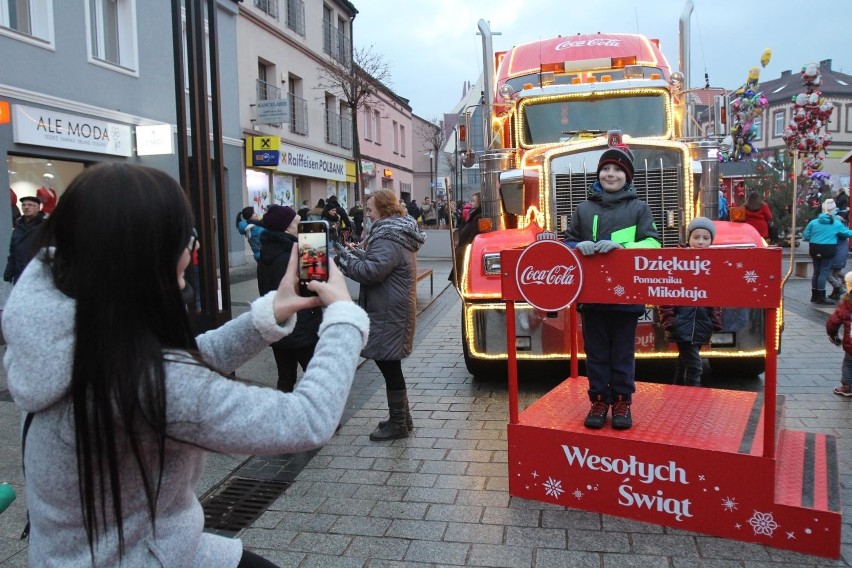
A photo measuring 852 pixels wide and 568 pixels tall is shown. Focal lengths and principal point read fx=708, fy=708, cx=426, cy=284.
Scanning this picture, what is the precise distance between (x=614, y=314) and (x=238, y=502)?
8.07 feet

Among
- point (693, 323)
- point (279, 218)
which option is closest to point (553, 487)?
point (693, 323)

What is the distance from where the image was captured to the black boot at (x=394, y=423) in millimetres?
5082

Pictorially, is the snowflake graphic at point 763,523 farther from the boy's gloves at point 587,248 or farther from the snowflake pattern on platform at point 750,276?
the boy's gloves at point 587,248

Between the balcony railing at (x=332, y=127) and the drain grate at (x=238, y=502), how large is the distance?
75.7ft

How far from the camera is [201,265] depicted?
260 inches

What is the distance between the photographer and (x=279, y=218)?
5.13 meters

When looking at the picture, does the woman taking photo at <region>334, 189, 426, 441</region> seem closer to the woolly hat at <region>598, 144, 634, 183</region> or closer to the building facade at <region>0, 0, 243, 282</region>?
the woolly hat at <region>598, 144, 634, 183</region>

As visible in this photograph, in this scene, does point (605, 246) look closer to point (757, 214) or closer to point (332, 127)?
point (757, 214)

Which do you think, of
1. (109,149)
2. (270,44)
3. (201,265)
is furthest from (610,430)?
(270,44)

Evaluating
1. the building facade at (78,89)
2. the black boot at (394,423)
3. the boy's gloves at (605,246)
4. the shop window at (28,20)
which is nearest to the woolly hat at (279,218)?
the black boot at (394,423)

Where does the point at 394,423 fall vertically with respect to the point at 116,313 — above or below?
below

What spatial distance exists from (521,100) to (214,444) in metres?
6.87

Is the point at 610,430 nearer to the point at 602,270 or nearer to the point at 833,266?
the point at 602,270

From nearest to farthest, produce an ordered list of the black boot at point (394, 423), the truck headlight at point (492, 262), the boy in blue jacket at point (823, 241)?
1. the black boot at point (394, 423)
2. the truck headlight at point (492, 262)
3. the boy in blue jacket at point (823, 241)
